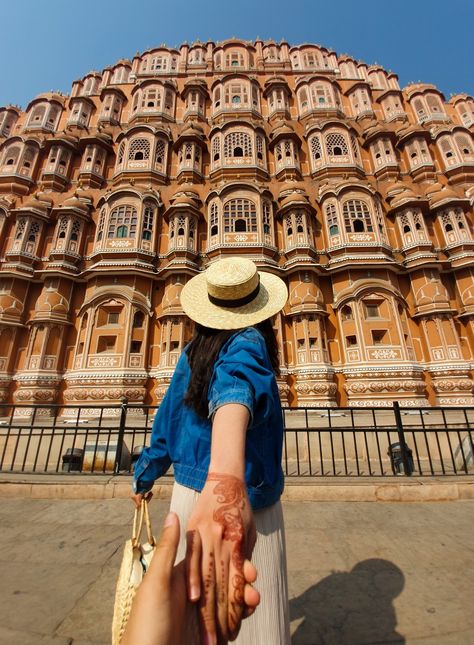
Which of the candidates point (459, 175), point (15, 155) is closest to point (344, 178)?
point (459, 175)

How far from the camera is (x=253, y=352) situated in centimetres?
110

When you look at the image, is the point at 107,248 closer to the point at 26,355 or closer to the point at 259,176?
the point at 26,355

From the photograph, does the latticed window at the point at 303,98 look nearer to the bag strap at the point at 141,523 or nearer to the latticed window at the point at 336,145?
the latticed window at the point at 336,145

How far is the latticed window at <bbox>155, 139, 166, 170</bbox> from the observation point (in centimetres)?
1755

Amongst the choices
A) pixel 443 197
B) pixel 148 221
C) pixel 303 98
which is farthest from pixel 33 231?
pixel 443 197

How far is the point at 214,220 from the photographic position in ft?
49.4

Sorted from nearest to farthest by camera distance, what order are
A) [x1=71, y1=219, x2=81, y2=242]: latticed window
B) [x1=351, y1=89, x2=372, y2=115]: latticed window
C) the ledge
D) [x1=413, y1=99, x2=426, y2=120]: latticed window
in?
the ledge, [x1=71, y1=219, x2=81, y2=242]: latticed window, [x1=351, y1=89, x2=372, y2=115]: latticed window, [x1=413, y1=99, x2=426, y2=120]: latticed window

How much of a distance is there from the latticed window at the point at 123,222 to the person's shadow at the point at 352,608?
14699 mm

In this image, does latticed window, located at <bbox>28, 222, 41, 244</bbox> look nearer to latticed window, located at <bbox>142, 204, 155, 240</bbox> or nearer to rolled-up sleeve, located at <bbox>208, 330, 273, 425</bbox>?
latticed window, located at <bbox>142, 204, 155, 240</bbox>

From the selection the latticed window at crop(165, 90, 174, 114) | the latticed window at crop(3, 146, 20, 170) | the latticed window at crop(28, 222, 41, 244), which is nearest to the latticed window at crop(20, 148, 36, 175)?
the latticed window at crop(3, 146, 20, 170)

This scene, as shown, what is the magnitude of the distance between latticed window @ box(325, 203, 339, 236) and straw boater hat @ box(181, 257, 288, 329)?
14.5m

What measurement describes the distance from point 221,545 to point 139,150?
20.9 meters

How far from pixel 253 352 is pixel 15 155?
2356 cm

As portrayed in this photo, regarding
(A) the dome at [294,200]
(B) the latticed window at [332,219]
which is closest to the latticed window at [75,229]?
(A) the dome at [294,200]
